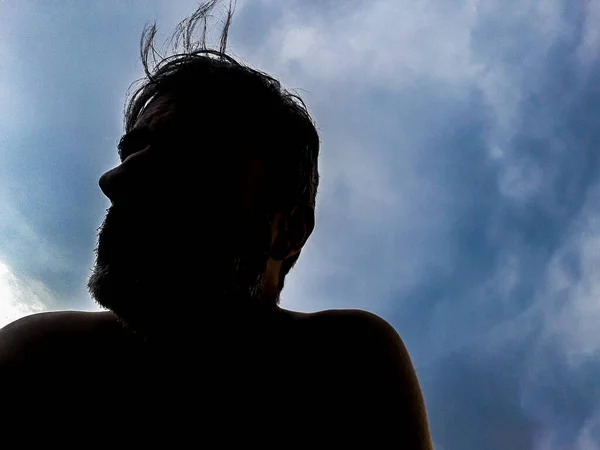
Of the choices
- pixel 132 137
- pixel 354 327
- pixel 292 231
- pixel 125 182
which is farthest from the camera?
pixel 292 231

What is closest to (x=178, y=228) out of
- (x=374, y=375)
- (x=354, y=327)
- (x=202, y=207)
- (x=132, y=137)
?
(x=202, y=207)

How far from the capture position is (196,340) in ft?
7.45

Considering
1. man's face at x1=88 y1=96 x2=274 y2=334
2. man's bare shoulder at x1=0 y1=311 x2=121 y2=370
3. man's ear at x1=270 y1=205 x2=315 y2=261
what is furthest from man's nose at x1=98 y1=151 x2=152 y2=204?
man's ear at x1=270 y1=205 x2=315 y2=261

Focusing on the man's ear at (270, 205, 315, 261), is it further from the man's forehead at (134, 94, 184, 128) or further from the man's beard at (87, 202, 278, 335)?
the man's forehead at (134, 94, 184, 128)

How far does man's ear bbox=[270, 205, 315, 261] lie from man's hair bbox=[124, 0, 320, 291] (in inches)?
2.8

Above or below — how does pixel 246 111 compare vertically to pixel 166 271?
above

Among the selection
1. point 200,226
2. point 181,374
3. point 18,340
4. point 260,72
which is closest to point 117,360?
point 181,374

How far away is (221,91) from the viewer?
2971 millimetres

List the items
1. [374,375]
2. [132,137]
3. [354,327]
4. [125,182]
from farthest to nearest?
[132,137], [354,327], [125,182], [374,375]

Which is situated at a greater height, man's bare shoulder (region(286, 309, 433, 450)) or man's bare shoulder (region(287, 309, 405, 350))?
man's bare shoulder (region(287, 309, 405, 350))

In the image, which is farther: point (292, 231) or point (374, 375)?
point (292, 231)

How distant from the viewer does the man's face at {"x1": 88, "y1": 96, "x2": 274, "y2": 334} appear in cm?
208

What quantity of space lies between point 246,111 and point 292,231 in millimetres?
920

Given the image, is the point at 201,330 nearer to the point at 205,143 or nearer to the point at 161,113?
the point at 205,143
